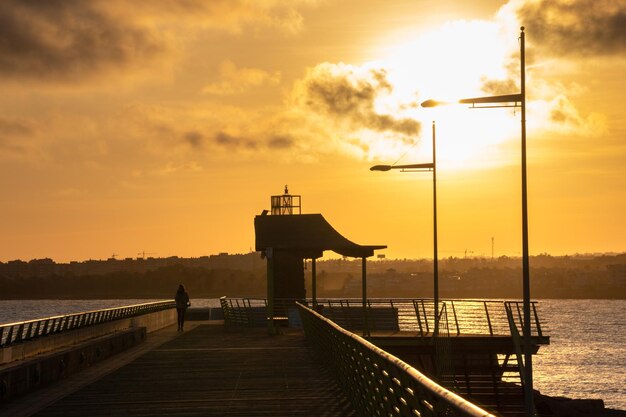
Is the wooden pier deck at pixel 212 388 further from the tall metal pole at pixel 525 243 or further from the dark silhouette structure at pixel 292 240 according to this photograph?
the dark silhouette structure at pixel 292 240

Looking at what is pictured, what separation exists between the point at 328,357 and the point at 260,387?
268cm

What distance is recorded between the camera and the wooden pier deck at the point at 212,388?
16641 millimetres

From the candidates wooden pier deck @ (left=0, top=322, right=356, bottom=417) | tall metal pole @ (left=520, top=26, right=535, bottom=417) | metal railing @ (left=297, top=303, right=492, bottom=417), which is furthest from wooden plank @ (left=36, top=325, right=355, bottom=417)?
tall metal pole @ (left=520, top=26, right=535, bottom=417)

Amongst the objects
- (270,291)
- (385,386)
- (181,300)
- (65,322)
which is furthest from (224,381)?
(181,300)

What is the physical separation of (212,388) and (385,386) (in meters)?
9.99

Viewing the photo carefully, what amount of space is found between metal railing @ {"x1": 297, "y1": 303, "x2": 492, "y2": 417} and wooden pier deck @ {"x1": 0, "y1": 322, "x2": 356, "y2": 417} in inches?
34.2

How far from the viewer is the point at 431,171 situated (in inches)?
1918

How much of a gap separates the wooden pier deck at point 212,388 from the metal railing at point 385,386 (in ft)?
2.85

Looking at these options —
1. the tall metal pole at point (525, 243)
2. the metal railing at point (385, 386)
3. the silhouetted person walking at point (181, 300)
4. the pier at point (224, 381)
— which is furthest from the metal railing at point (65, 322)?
the tall metal pole at point (525, 243)

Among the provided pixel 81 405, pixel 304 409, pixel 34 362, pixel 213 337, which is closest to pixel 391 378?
pixel 304 409

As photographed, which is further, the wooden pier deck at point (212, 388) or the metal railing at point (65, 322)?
the metal railing at point (65, 322)

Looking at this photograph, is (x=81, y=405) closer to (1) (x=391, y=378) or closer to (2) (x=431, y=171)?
(1) (x=391, y=378)

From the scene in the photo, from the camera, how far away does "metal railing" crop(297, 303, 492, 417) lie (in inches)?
292

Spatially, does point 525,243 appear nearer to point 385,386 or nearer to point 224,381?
point 224,381
